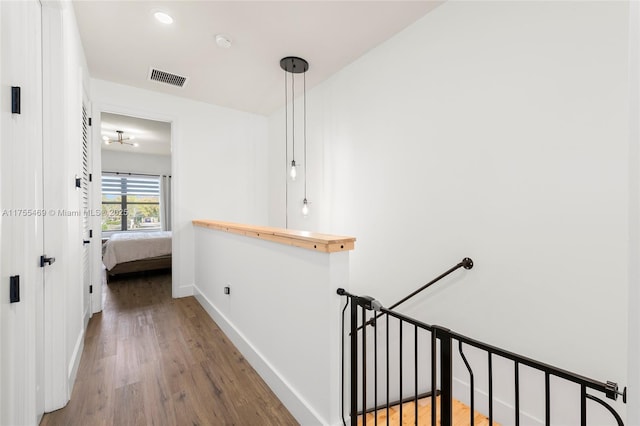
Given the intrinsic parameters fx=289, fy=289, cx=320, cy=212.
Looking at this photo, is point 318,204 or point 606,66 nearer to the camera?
point 606,66

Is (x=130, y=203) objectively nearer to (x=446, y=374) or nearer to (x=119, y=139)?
(x=119, y=139)

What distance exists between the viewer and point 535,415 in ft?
5.65

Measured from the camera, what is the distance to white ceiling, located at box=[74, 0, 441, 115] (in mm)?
2221

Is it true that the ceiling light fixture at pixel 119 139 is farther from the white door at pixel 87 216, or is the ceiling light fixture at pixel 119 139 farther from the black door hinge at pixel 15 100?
the black door hinge at pixel 15 100

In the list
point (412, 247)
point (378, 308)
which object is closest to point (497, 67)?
point (412, 247)

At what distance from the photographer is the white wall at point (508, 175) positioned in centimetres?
146

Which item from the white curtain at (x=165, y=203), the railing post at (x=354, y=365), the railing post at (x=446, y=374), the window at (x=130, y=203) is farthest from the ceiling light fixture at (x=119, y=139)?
the railing post at (x=446, y=374)

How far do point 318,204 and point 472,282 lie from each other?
2014mm

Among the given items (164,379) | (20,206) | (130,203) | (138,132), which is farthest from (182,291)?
(130,203)

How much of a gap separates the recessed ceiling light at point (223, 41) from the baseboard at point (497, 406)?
3.37 m

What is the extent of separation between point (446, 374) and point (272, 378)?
4.27 ft

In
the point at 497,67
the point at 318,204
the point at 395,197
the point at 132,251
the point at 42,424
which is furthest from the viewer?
the point at 132,251

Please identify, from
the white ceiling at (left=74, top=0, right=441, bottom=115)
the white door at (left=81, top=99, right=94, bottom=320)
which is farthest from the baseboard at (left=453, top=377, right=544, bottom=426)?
the white door at (left=81, top=99, right=94, bottom=320)

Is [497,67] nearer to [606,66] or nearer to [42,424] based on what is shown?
[606,66]
